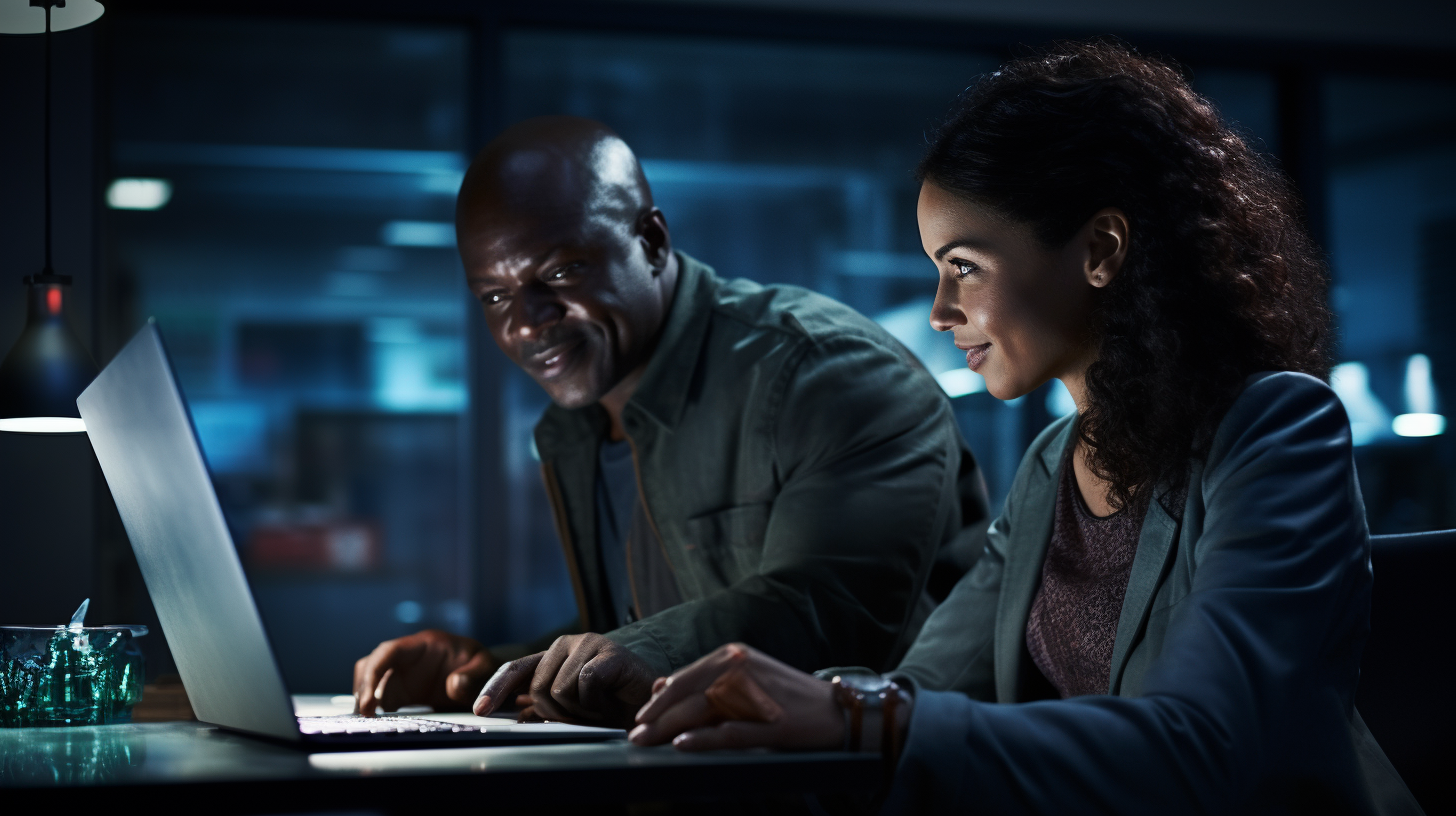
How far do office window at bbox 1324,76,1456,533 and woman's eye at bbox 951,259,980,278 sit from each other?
2925 millimetres

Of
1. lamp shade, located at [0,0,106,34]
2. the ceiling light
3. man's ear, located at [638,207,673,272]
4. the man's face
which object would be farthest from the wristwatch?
the ceiling light

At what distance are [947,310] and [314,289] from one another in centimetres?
294

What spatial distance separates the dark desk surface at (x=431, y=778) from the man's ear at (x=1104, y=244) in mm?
613

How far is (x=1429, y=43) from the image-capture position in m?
3.74

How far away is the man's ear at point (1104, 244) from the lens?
1202mm

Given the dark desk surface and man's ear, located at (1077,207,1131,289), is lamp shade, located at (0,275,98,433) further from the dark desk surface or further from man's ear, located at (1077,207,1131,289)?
man's ear, located at (1077,207,1131,289)

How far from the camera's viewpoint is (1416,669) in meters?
1.21

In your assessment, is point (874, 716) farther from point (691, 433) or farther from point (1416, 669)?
point (691, 433)

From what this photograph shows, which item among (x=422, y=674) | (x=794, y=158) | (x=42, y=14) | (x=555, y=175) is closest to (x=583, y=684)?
(x=422, y=674)

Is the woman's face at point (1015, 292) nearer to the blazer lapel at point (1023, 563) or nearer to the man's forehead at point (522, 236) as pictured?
the blazer lapel at point (1023, 563)

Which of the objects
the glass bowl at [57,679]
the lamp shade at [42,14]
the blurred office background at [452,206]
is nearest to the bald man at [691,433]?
the glass bowl at [57,679]

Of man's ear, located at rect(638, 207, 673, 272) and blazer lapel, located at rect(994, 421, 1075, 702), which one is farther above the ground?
man's ear, located at rect(638, 207, 673, 272)

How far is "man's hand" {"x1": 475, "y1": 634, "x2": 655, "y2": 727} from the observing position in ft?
3.64

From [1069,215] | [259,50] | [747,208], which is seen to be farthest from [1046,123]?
[259,50]
